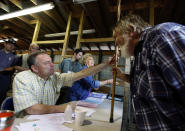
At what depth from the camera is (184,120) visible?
54cm

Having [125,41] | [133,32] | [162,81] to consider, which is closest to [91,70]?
[125,41]

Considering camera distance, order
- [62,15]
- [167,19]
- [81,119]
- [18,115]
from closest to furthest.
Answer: [81,119], [18,115], [167,19], [62,15]

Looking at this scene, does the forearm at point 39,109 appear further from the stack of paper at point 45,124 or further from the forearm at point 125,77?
the forearm at point 125,77

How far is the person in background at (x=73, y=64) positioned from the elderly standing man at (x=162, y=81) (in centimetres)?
209

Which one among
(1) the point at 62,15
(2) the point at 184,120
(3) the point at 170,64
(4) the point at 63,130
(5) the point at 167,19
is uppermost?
(1) the point at 62,15

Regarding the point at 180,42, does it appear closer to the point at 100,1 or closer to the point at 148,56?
the point at 148,56

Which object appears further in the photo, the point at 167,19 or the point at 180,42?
the point at 167,19

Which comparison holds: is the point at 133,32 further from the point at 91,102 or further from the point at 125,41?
the point at 91,102

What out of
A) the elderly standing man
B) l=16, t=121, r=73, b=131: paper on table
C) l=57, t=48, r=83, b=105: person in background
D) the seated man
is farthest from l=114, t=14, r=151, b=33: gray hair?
l=57, t=48, r=83, b=105: person in background

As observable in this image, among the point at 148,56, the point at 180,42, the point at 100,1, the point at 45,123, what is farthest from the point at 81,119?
the point at 100,1

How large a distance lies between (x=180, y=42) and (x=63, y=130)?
94 cm

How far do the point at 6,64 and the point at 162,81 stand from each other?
11.6 ft

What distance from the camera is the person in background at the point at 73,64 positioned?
8.67 feet

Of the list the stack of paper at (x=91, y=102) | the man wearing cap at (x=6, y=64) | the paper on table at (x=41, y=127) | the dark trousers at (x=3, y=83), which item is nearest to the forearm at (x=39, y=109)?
the paper on table at (x=41, y=127)
